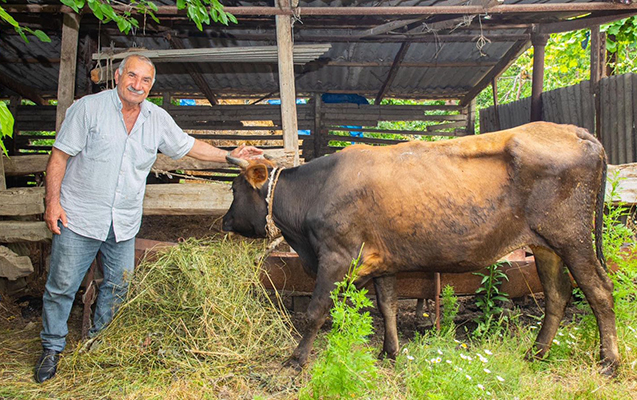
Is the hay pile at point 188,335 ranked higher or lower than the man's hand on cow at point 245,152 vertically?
lower

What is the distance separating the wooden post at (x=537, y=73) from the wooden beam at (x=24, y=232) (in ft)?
21.3

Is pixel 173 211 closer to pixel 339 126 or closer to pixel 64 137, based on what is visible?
pixel 64 137

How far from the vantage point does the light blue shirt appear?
4.07 m

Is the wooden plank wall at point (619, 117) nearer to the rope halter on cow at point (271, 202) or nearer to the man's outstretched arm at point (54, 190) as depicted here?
the rope halter on cow at point (271, 202)

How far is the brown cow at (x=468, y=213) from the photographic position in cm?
384

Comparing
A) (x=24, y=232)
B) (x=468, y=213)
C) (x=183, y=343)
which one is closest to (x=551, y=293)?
(x=468, y=213)

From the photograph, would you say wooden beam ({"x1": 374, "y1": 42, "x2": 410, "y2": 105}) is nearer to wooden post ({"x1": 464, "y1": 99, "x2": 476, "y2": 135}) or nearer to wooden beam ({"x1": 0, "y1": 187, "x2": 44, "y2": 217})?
wooden post ({"x1": 464, "y1": 99, "x2": 476, "y2": 135})

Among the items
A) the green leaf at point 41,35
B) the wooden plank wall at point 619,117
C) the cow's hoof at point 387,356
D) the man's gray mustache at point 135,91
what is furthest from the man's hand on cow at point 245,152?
the wooden plank wall at point 619,117

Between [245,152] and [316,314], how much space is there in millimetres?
1788

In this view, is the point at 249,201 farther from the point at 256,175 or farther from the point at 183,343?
the point at 183,343

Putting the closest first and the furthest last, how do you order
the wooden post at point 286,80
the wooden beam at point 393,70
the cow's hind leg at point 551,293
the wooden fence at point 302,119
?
the cow's hind leg at point 551,293
the wooden post at point 286,80
the wooden beam at point 393,70
the wooden fence at point 302,119

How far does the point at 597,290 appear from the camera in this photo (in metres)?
3.84

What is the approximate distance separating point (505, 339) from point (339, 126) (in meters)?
7.14

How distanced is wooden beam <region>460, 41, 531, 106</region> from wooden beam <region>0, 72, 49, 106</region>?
28.0ft
